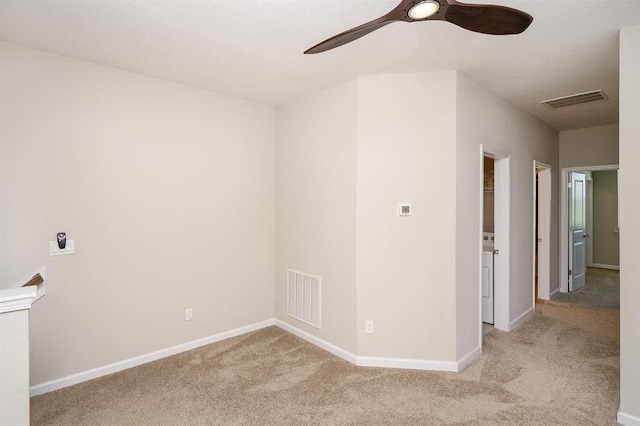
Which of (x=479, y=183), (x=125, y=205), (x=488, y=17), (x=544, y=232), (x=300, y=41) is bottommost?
(x=544, y=232)

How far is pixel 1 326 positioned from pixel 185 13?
1.97 meters

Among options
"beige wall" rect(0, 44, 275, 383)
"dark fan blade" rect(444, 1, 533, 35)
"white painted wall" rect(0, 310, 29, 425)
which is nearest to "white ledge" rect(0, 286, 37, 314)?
"white painted wall" rect(0, 310, 29, 425)

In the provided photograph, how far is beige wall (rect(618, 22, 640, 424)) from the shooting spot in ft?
7.06

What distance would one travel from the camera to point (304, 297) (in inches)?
145

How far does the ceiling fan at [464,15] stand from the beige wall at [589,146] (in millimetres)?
4839

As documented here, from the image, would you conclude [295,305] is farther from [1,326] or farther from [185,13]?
[185,13]

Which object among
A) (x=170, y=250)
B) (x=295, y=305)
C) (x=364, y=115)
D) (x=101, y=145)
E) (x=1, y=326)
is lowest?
(x=295, y=305)

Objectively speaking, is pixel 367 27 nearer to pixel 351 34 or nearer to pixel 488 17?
pixel 351 34

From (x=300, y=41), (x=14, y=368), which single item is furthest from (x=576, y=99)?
(x=14, y=368)

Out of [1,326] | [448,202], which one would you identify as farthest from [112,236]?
[448,202]

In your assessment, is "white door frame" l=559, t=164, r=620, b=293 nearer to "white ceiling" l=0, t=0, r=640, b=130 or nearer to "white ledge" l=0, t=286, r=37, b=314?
"white ceiling" l=0, t=0, r=640, b=130

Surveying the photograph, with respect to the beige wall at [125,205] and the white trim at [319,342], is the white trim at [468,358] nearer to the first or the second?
the white trim at [319,342]

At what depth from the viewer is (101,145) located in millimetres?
2875

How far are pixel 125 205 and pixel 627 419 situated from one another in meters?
4.03
